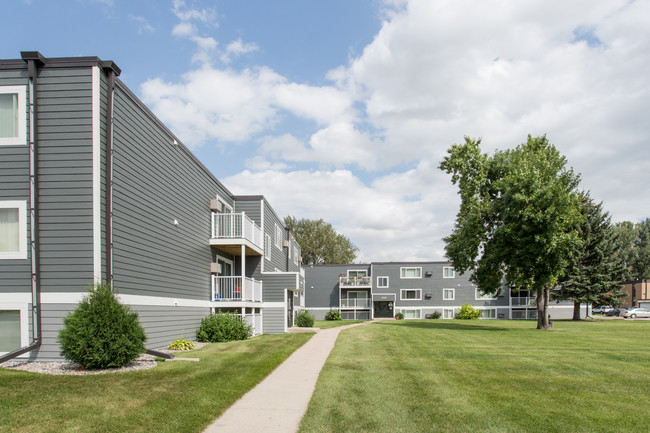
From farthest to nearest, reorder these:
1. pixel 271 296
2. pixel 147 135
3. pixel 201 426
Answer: pixel 271 296
pixel 147 135
pixel 201 426

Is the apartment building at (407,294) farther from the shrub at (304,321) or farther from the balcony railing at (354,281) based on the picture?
the shrub at (304,321)

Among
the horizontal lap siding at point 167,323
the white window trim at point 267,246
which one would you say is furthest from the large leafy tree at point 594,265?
the horizontal lap siding at point 167,323

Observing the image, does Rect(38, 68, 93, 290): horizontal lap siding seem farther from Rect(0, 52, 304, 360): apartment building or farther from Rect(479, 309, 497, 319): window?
Rect(479, 309, 497, 319): window

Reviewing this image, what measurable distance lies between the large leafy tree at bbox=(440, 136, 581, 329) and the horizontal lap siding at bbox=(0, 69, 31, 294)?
2009 centimetres

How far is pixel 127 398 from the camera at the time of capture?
7.31 m

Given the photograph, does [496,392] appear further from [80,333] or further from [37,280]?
[37,280]

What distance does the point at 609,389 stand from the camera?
8445 millimetres

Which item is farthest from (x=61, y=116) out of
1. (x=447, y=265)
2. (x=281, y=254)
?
(x=447, y=265)

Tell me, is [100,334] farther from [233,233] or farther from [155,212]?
[233,233]

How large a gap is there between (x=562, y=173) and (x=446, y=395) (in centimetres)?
2238

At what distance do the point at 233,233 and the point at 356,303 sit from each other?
3148 cm

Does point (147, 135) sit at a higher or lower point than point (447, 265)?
higher

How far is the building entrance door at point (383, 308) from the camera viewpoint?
5072 centimetres

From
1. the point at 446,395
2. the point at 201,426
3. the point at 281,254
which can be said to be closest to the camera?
the point at 201,426
